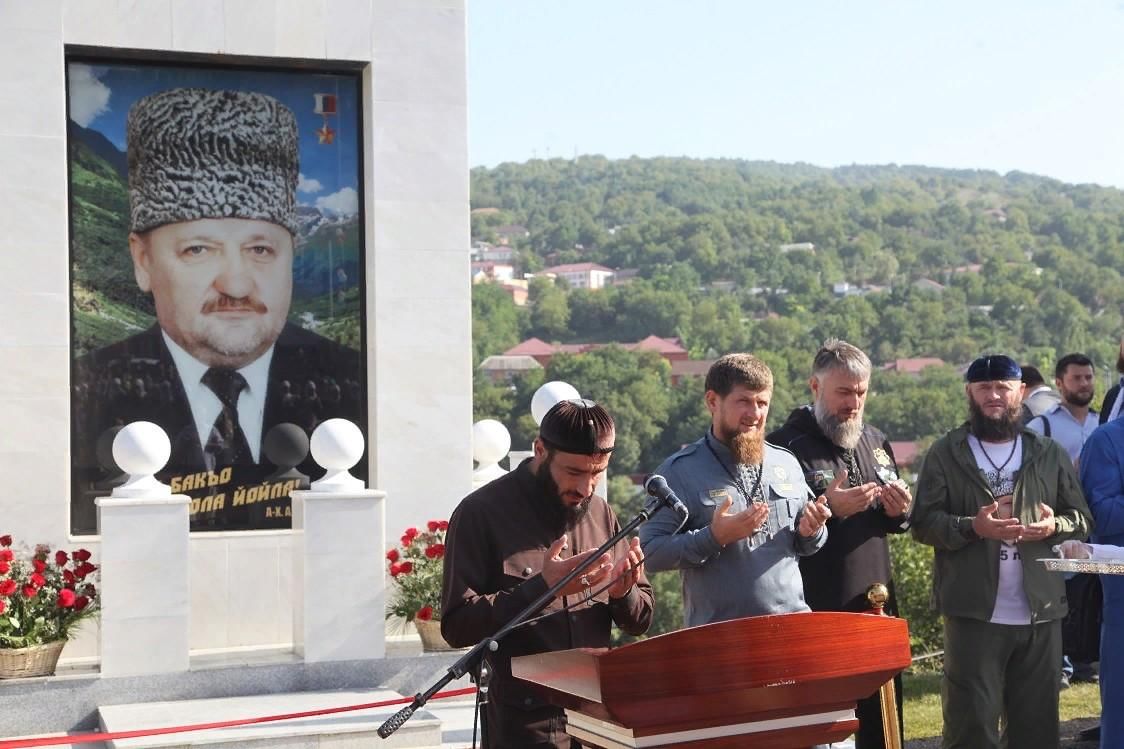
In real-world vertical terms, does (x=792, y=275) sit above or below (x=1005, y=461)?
→ above

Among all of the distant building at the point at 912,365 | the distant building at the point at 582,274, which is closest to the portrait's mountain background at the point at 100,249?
the distant building at the point at 912,365

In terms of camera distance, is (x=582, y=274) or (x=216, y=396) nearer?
(x=216, y=396)

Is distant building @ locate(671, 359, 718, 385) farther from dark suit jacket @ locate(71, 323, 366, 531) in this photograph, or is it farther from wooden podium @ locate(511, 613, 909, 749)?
wooden podium @ locate(511, 613, 909, 749)

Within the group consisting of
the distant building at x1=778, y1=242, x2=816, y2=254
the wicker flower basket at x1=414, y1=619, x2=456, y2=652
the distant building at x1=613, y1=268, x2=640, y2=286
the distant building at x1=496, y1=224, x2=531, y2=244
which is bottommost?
the wicker flower basket at x1=414, y1=619, x2=456, y2=652

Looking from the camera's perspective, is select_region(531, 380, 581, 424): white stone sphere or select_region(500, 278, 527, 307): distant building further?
select_region(500, 278, 527, 307): distant building

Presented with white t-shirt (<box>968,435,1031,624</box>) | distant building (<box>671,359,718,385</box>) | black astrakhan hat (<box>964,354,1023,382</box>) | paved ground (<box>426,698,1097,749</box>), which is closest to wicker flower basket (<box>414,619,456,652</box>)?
paved ground (<box>426,698,1097,749</box>)

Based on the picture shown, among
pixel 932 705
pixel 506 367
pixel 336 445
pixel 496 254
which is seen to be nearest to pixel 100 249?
pixel 336 445

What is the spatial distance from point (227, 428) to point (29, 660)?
2310 mm

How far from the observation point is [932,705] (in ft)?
31.0

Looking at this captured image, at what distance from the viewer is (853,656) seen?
4.16 meters

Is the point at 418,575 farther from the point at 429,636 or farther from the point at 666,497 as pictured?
the point at 666,497

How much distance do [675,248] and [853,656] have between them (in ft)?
294

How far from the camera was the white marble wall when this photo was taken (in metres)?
9.95

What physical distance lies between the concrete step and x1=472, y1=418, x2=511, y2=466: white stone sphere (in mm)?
2527
